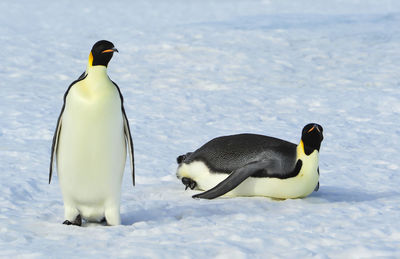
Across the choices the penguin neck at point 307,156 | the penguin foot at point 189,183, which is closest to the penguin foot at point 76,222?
the penguin foot at point 189,183

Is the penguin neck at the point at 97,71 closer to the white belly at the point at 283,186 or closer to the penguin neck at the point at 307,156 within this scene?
the white belly at the point at 283,186

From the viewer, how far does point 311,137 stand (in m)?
4.11

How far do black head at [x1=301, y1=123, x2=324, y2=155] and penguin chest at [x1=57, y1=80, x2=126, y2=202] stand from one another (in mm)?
1119

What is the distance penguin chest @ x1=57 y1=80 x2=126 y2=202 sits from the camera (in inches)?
132

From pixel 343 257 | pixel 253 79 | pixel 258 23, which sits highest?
pixel 258 23

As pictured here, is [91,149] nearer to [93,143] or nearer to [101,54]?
[93,143]

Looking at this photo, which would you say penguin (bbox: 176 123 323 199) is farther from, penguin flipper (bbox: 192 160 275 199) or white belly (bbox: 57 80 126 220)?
white belly (bbox: 57 80 126 220)

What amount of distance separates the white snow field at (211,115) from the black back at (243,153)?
→ 0.23 meters

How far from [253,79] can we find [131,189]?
4773 mm

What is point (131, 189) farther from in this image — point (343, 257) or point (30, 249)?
point (343, 257)

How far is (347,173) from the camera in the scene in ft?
16.6

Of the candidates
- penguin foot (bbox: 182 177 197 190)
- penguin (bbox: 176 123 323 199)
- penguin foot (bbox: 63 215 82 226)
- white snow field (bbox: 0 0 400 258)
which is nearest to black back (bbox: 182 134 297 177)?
penguin (bbox: 176 123 323 199)

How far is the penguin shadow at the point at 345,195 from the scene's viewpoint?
4211mm

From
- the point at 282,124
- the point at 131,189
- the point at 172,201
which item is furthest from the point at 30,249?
the point at 282,124
